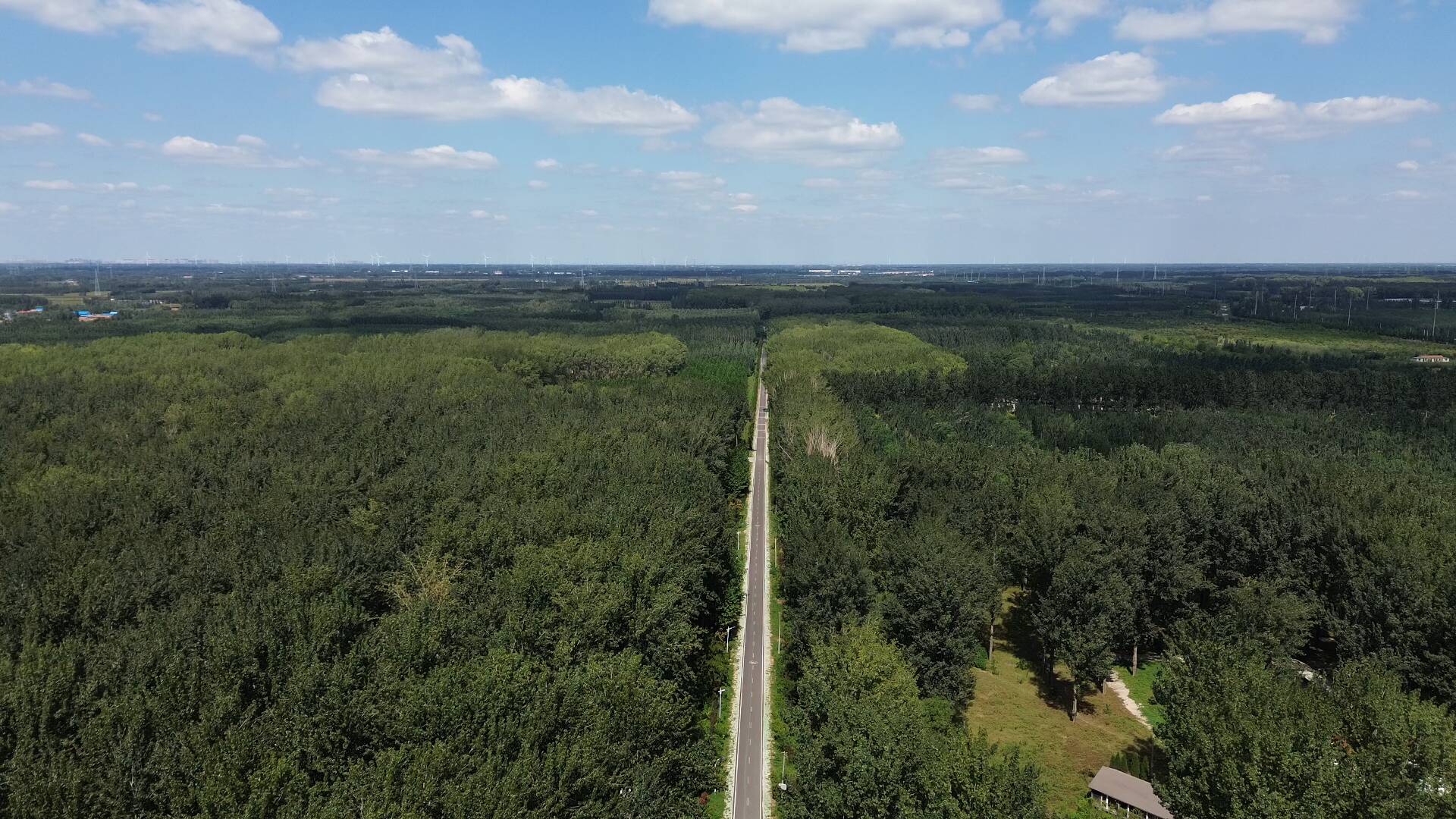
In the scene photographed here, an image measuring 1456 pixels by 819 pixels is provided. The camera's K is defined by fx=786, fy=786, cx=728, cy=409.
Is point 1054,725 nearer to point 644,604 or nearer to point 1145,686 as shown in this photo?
point 1145,686

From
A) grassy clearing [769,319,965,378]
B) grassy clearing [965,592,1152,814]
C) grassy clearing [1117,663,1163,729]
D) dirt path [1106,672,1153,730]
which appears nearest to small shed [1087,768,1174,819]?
grassy clearing [965,592,1152,814]

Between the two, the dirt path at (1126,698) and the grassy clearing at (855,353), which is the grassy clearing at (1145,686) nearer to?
the dirt path at (1126,698)

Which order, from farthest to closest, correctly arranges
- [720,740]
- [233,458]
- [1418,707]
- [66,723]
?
[233,458] → [720,740] → [1418,707] → [66,723]

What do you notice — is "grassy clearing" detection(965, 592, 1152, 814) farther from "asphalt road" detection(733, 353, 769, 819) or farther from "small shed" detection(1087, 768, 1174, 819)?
"asphalt road" detection(733, 353, 769, 819)

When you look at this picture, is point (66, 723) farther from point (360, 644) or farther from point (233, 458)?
point (233, 458)

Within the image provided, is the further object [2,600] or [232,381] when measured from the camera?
[232,381]

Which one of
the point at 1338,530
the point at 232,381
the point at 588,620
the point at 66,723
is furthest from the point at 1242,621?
the point at 232,381

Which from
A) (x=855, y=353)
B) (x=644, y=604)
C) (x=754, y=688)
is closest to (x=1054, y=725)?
(x=754, y=688)
